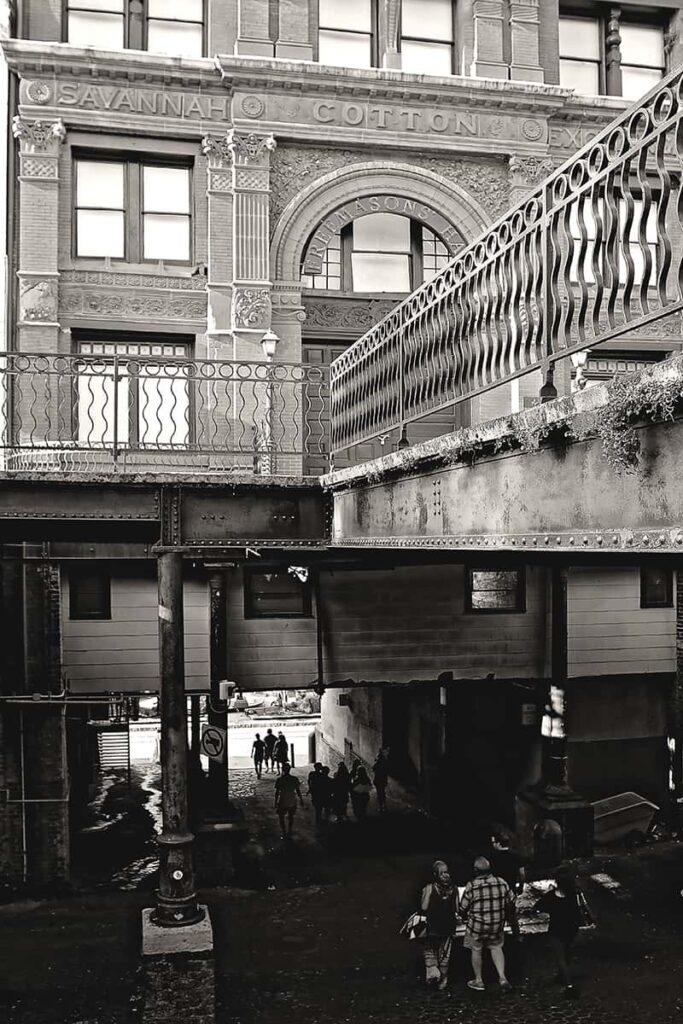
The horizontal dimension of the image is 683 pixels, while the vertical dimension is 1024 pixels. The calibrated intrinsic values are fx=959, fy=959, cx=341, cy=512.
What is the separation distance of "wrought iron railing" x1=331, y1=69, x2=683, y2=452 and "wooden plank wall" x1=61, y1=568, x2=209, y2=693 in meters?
7.56

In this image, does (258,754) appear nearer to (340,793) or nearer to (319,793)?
(319,793)

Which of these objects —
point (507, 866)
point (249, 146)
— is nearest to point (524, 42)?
point (249, 146)

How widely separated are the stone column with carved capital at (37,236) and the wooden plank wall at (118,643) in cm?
533

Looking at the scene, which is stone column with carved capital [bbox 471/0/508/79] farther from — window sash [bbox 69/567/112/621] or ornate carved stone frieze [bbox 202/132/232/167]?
window sash [bbox 69/567/112/621]

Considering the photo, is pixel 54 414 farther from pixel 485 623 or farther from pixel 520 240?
pixel 520 240

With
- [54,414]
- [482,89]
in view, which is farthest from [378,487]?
[482,89]

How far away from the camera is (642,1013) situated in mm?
10461

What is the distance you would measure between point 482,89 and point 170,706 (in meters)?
14.8

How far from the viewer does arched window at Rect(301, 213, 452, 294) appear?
66.9 feet

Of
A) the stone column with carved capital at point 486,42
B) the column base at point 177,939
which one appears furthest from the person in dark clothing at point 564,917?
the stone column with carved capital at point 486,42

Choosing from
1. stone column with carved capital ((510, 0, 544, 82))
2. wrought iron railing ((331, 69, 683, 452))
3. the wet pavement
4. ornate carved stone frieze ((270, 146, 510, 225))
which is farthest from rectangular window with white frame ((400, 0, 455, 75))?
the wet pavement

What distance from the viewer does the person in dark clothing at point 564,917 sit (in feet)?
36.3

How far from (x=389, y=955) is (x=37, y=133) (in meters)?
15.8

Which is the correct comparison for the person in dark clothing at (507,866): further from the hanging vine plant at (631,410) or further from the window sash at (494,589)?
the hanging vine plant at (631,410)
